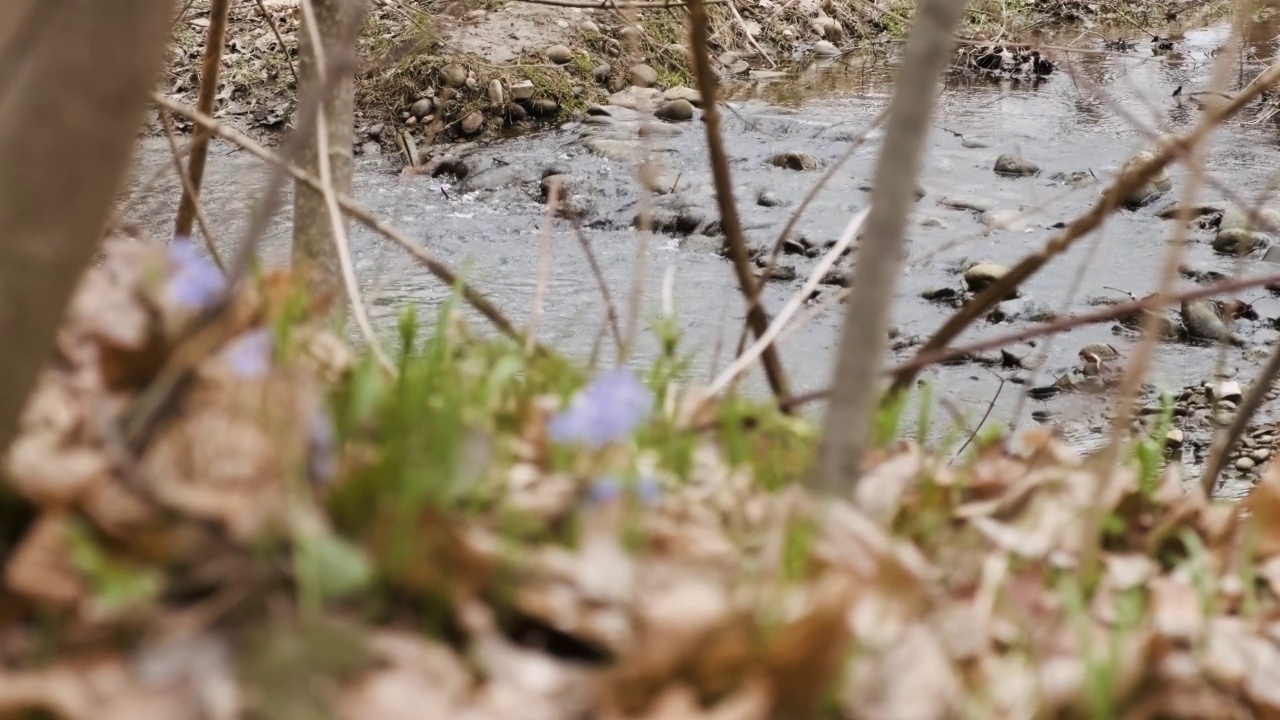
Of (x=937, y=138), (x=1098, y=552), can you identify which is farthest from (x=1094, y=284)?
(x=1098, y=552)

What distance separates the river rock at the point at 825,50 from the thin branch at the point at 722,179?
966 centimetres

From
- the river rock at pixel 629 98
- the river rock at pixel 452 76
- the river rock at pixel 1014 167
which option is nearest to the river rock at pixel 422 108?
the river rock at pixel 452 76

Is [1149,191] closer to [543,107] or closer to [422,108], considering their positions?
[543,107]

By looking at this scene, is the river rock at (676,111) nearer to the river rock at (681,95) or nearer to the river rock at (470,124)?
the river rock at (681,95)

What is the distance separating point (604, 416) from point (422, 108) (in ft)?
24.4

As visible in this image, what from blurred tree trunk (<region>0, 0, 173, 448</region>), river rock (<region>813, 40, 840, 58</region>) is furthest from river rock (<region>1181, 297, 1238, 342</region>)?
river rock (<region>813, 40, 840, 58</region>)

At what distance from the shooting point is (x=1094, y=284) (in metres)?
6.31

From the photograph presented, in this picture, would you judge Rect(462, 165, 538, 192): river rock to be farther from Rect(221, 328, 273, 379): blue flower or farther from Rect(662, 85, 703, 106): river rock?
Rect(221, 328, 273, 379): blue flower

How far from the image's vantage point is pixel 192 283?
141 centimetres

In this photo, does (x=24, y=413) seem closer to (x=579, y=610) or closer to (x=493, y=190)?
(x=579, y=610)

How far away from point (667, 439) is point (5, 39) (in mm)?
951

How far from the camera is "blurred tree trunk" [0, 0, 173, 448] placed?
1088 millimetres

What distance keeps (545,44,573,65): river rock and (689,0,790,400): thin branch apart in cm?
724

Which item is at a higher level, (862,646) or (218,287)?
(218,287)
